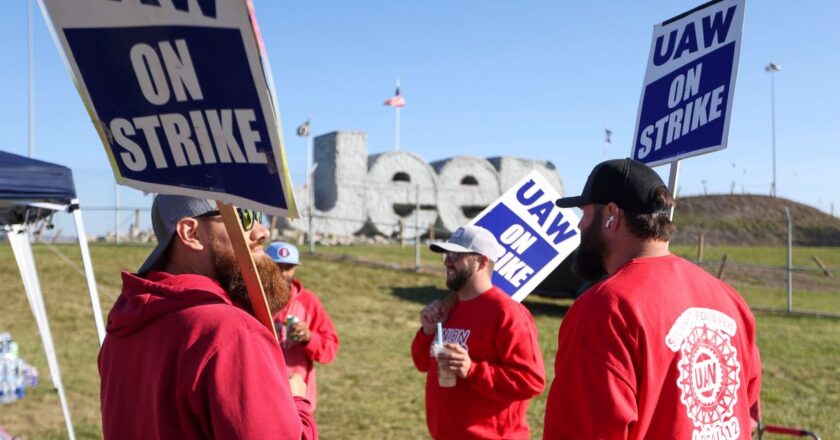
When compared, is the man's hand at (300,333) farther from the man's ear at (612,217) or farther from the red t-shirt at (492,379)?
the man's ear at (612,217)

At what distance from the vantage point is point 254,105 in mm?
1623

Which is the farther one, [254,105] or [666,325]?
[666,325]

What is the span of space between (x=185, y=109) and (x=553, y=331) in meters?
12.8

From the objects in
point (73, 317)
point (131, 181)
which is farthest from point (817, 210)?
point (131, 181)

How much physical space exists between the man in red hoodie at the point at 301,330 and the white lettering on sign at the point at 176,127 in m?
3.55

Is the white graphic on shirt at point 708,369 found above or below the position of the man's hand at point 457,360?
above

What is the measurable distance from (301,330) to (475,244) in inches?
68.0

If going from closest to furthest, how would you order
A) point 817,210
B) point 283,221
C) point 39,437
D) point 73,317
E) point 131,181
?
point 131,181 < point 39,437 < point 73,317 < point 283,221 < point 817,210

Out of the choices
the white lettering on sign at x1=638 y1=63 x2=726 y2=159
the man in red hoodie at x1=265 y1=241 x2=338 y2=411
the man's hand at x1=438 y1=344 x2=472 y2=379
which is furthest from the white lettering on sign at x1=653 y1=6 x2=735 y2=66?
the man in red hoodie at x1=265 y1=241 x2=338 y2=411

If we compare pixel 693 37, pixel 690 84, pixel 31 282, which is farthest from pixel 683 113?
pixel 31 282

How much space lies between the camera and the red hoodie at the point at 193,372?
1.80 meters

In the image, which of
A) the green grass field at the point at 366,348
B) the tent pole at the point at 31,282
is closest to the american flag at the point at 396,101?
the green grass field at the point at 366,348

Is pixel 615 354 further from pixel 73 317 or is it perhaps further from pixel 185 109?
pixel 73 317

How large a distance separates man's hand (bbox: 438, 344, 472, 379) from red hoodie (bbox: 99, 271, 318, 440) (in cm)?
194
